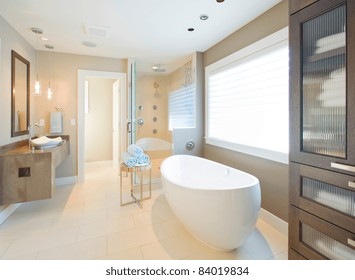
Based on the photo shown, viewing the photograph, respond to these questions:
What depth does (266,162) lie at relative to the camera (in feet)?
7.73

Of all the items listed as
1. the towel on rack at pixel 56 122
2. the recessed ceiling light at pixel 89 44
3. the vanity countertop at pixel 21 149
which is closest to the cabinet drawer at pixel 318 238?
the vanity countertop at pixel 21 149

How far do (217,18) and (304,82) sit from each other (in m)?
1.64

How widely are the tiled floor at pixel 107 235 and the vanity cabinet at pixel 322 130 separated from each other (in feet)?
2.28

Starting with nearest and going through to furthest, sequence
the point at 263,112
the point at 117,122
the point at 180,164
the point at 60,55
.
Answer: the point at 263,112 < the point at 180,164 < the point at 60,55 < the point at 117,122

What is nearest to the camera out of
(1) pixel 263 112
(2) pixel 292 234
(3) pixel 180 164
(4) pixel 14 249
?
(2) pixel 292 234

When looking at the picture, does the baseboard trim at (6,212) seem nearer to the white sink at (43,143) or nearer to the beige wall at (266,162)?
the white sink at (43,143)

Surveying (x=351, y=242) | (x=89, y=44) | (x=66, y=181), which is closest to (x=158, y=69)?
(x=89, y=44)

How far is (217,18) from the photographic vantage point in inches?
95.9

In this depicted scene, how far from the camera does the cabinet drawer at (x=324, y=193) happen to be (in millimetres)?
1092

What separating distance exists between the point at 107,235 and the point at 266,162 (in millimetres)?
1979

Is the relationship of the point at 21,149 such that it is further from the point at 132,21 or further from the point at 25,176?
the point at 132,21

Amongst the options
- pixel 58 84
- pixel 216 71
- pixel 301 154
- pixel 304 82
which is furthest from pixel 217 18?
pixel 58 84

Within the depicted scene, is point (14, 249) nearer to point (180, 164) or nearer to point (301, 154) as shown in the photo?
point (180, 164)

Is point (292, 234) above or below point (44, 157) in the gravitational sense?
below
